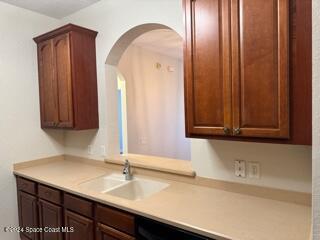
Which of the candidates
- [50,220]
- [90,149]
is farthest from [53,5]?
[50,220]

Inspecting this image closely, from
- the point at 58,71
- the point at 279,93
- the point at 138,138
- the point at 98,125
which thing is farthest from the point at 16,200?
the point at 279,93

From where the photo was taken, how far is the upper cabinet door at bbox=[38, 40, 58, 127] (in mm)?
2492

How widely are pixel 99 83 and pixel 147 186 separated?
1202mm

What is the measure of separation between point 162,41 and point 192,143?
2.49 m

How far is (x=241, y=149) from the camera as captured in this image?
164 centimetres

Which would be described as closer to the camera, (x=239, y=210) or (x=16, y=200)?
(x=239, y=210)

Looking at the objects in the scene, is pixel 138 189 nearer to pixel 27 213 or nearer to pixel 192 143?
pixel 192 143

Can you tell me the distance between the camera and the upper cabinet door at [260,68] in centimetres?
116

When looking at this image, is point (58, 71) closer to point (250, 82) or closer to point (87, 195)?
point (87, 195)

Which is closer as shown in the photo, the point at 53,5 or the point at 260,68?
the point at 260,68

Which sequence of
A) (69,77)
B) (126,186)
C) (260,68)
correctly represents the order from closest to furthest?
(260,68), (126,186), (69,77)

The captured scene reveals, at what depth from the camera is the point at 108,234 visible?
5.36 feet

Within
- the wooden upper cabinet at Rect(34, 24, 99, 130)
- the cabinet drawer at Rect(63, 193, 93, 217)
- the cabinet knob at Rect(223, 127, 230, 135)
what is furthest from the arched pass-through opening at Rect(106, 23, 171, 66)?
the cabinet drawer at Rect(63, 193, 93, 217)

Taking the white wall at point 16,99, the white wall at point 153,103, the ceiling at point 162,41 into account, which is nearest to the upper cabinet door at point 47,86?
the white wall at point 16,99
